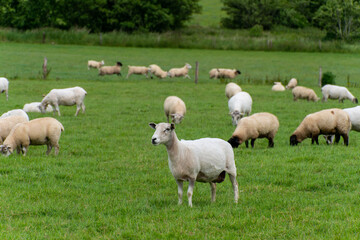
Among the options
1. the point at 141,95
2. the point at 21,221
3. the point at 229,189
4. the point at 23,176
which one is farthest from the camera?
the point at 141,95

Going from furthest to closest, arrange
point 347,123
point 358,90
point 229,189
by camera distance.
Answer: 1. point 358,90
2. point 347,123
3. point 229,189

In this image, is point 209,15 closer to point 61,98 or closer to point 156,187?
point 61,98

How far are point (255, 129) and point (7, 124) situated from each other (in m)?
6.81

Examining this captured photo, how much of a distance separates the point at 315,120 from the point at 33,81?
73.8ft

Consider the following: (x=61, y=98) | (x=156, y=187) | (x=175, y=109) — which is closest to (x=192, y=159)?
(x=156, y=187)

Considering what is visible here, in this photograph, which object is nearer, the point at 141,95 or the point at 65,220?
the point at 65,220

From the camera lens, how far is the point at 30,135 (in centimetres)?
1181

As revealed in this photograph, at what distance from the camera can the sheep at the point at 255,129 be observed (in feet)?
44.4

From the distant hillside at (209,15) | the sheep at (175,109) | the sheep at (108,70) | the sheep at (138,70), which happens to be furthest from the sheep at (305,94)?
the distant hillside at (209,15)

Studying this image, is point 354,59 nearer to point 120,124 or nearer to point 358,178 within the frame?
point 120,124

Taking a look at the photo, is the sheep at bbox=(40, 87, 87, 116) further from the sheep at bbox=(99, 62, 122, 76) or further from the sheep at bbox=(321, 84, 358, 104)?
the sheep at bbox=(99, 62, 122, 76)

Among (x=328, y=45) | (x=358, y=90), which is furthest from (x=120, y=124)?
(x=328, y=45)

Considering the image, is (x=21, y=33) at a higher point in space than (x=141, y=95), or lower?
higher

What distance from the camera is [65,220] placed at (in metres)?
7.48
